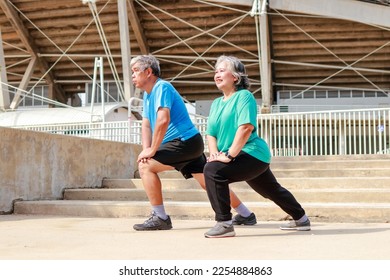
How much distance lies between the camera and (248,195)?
19.6 feet

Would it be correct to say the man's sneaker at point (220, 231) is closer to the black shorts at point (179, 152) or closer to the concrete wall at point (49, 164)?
the black shorts at point (179, 152)

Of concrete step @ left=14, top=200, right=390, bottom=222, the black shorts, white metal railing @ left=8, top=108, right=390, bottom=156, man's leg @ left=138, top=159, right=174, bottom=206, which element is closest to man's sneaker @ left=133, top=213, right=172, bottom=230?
man's leg @ left=138, top=159, right=174, bottom=206

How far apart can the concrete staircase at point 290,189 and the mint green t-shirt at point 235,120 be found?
1.33 meters

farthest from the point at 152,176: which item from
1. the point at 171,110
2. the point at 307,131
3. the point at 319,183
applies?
the point at 307,131

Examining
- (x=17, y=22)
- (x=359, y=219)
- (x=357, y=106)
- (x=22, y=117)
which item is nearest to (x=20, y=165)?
(x=359, y=219)

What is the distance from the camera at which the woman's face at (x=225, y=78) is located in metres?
4.00

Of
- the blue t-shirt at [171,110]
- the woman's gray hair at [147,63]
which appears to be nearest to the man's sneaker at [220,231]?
the blue t-shirt at [171,110]

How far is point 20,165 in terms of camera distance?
6.48 m

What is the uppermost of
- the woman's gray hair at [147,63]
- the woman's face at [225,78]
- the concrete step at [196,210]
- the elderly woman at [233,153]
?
the woman's gray hair at [147,63]

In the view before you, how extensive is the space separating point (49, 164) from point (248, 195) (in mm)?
2774

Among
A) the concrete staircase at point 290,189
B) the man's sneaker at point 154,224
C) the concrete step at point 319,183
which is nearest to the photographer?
the man's sneaker at point 154,224

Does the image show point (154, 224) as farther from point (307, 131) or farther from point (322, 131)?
point (322, 131)

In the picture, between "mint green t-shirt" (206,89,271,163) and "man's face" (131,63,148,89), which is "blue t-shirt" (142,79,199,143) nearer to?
"man's face" (131,63,148,89)

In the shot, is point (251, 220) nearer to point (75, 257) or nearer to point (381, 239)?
point (381, 239)
